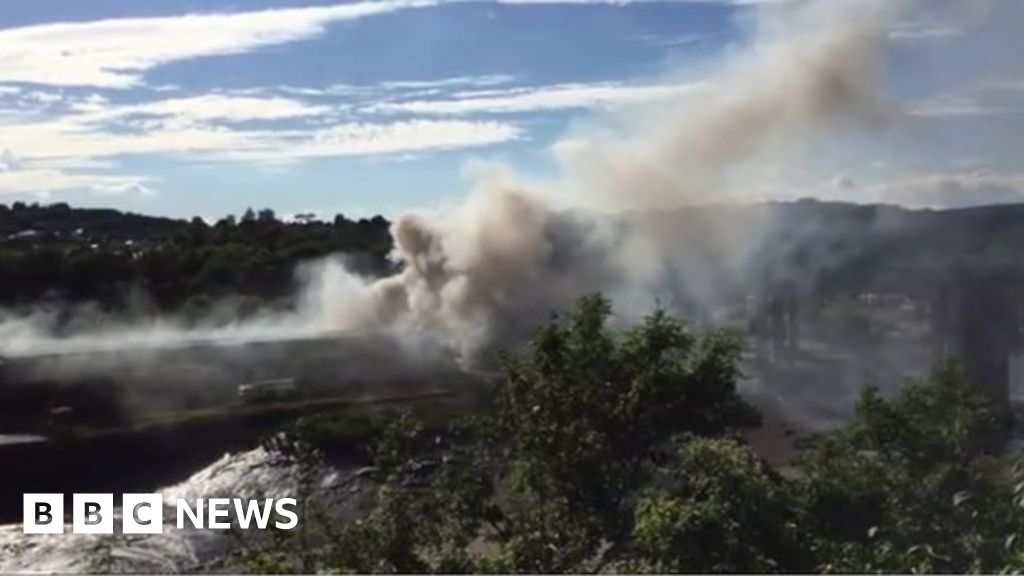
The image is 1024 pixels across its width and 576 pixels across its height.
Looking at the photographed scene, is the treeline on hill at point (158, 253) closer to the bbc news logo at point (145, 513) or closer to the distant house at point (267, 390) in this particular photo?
the distant house at point (267, 390)

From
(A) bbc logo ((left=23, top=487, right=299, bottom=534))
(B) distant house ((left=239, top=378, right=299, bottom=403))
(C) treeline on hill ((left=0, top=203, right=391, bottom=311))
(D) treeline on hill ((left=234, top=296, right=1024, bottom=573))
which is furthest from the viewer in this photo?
(B) distant house ((left=239, top=378, right=299, bottom=403))

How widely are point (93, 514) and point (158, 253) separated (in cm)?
127

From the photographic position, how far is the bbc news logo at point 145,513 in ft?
15.3

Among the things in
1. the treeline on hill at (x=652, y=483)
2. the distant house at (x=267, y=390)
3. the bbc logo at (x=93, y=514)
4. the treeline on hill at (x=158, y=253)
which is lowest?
the bbc logo at (x=93, y=514)

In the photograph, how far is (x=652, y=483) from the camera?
4371mm

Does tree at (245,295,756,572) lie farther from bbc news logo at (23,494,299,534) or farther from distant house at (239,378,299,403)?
distant house at (239,378,299,403)

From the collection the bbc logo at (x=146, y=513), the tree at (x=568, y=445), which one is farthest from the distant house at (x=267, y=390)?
the tree at (x=568, y=445)

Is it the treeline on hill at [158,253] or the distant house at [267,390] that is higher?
the treeline on hill at [158,253]

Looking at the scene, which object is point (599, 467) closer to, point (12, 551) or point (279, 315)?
point (279, 315)

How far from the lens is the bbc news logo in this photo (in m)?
4.65

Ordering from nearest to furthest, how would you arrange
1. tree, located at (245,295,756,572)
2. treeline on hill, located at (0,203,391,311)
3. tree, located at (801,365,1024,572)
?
tree, located at (801,365,1024,572) → tree, located at (245,295,756,572) → treeline on hill, located at (0,203,391,311)

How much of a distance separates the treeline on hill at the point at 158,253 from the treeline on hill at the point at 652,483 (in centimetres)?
92

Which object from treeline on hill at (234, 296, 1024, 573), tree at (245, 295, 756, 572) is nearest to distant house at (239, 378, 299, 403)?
treeline on hill at (234, 296, 1024, 573)

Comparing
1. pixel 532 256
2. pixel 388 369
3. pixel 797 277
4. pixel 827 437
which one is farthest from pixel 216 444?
pixel 797 277
